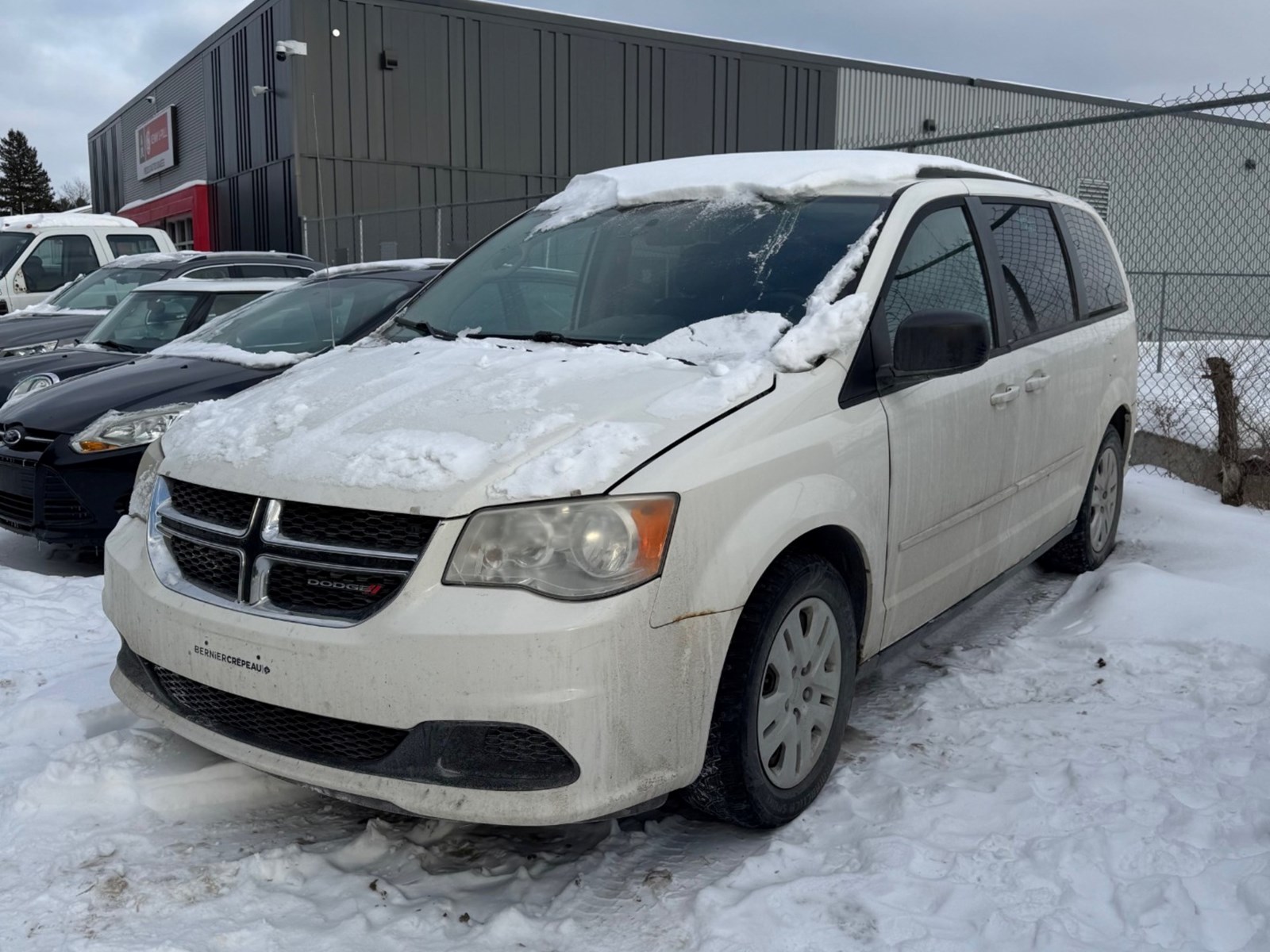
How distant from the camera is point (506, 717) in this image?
247 centimetres

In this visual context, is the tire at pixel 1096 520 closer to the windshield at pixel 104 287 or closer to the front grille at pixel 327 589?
the front grille at pixel 327 589

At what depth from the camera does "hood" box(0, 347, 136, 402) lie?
6785mm

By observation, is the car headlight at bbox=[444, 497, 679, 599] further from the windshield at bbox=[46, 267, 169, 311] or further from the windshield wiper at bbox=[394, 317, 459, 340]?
the windshield at bbox=[46, 267, 169, 311]

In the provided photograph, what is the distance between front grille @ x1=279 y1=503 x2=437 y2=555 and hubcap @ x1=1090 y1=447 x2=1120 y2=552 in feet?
11.8

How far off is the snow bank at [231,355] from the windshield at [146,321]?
109 cm

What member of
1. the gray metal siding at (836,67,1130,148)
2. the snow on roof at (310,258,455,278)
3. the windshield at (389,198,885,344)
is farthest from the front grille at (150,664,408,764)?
the gray metal siding at (836,67,1130,148)

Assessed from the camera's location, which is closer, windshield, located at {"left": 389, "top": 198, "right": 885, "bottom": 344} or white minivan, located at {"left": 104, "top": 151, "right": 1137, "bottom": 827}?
white minivan, located at {"left": 104, "top": 151, "right": 1137, "bottom": 827}

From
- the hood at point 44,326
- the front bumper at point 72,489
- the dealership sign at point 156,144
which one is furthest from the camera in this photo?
the dealership sign at point 156,144

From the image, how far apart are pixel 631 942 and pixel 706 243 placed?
211cm

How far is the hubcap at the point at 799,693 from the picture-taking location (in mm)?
2891

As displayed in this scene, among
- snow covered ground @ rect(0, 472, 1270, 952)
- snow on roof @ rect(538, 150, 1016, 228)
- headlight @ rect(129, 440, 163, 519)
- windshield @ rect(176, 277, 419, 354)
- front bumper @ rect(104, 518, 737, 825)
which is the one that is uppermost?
snow on roof @ rect(538, 150, 1016, 228)

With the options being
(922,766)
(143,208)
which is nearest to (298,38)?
(143,208)

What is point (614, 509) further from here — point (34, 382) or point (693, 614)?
point (34, 382)

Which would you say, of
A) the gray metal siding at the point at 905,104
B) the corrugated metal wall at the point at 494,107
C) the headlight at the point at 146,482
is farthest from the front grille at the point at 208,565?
the gray metal siding at the point at 905,104
